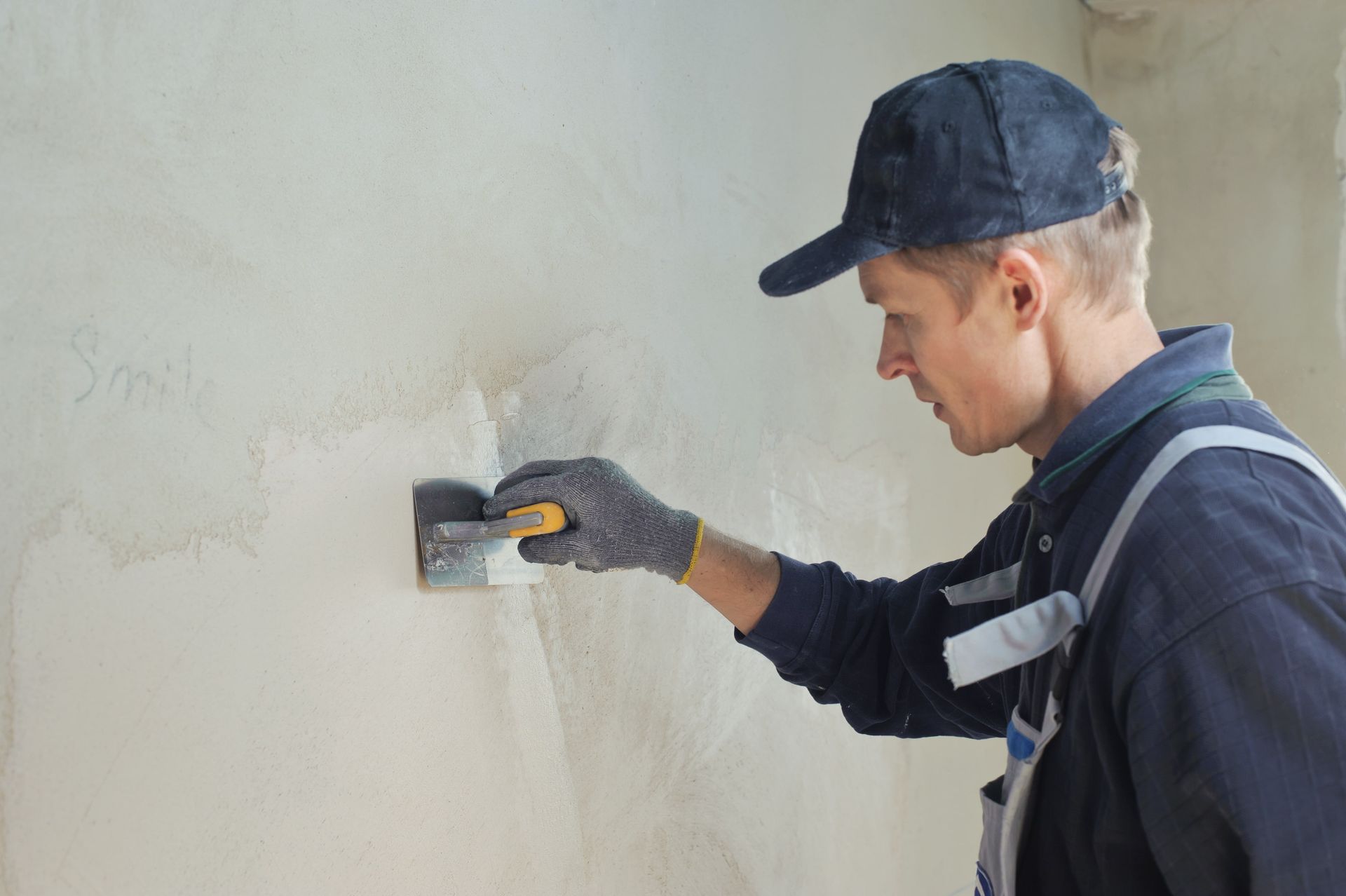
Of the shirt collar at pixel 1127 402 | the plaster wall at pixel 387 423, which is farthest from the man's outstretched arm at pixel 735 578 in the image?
the shirt collar at pixel 1127 402

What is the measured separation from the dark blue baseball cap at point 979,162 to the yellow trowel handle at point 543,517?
428 millimetres

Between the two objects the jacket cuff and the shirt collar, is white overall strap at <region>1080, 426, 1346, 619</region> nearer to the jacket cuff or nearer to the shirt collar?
the shirt collar

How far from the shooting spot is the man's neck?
3.53 ft

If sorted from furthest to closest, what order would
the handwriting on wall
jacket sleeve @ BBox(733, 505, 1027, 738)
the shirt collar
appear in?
1. jacket sleeve @ BBox(733, 505, 1027, 738)
2. the shirt collar
3. the handwriting on wall

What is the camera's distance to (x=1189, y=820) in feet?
2.75

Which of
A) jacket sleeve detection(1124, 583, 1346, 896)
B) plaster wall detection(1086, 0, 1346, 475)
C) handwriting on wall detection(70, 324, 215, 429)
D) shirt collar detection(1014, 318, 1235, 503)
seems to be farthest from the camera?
plaster wall detection(1086, 0, 1346, 475)

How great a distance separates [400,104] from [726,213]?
2.28ft

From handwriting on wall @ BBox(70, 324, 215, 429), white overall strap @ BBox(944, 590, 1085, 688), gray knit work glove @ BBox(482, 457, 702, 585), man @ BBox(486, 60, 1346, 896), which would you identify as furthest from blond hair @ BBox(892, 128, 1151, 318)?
handwriting on wall @ BBox(70, 324, 215, 429)

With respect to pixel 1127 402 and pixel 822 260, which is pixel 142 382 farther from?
pixel 1127 402

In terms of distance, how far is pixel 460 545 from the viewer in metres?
1.26

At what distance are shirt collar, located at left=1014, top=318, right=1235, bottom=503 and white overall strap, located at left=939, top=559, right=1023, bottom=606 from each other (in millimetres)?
213

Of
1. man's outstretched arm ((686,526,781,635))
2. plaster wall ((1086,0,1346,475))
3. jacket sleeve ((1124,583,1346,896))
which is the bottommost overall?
jacket sleeve ((1124,583,1346,896))

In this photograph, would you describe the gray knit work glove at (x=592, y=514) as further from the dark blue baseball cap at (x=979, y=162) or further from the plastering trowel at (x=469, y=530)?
the dark blue baseball cap at (x=979, y=162)

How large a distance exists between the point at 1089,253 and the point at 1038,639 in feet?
1.26
